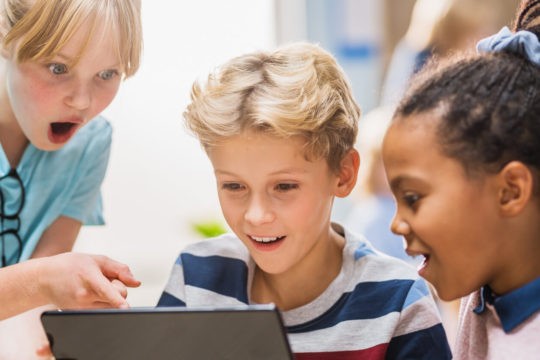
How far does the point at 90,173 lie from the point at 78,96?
24cm

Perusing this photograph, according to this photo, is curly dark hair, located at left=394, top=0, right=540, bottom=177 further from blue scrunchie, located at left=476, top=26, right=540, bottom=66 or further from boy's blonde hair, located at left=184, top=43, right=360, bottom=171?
boy's blonde hair, located at left=184, top=43, right=360, bottom=171

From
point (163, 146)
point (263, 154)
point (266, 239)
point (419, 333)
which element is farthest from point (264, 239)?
point (163, 146)

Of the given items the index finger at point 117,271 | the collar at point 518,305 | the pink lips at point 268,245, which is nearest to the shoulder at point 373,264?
the pink lips at point 268,245

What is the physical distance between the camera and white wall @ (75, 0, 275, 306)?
274cm

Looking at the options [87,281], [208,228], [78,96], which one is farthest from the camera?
[208,228]

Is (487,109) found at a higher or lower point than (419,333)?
higher

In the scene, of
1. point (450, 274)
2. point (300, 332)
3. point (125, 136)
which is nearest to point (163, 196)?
point (125, 136)

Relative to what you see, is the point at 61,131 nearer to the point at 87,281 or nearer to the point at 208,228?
the point at 87,281

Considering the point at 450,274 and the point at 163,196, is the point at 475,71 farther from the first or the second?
the point at 163,196

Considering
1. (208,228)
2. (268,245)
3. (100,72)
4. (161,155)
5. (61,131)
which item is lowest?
(208,228)

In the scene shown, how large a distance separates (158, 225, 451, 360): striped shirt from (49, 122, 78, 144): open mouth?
0.93 feet

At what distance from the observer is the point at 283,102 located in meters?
1.14

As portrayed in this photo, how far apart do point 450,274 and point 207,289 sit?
43 cm

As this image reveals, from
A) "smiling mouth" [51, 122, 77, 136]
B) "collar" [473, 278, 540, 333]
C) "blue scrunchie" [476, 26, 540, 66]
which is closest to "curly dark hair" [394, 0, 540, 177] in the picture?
"blue scrunchie" [476, 26, 540, 66]
